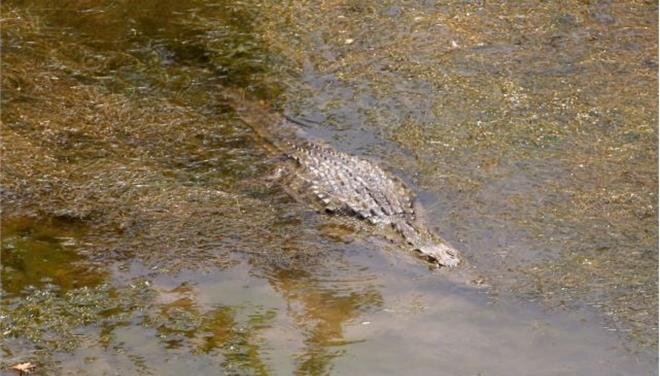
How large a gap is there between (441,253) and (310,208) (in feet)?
3.20

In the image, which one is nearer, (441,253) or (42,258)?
(441,253)

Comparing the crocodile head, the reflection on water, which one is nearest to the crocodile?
the crocodile head

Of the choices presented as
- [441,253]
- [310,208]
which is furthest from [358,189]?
[441,253]

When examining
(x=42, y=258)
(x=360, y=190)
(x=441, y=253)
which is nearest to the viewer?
(x=441, y=253)

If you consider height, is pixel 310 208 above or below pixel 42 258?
below

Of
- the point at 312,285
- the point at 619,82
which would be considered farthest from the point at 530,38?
the point at 312,285

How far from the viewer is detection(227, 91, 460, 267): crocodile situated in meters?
5.65

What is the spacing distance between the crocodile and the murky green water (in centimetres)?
9

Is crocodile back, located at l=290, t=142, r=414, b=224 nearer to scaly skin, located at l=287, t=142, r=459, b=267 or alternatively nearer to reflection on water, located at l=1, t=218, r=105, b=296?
scaly skin, located at l=287, t=142, r=459, b=267

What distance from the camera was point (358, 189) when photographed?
241 inches

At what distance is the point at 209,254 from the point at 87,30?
2905mm

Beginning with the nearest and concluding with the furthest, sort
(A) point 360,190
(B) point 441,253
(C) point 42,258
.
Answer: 1. (B) point 441,253
2. (C) point 42,258
3. (A) point 360,190

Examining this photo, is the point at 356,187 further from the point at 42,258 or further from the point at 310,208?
the point at 42,258

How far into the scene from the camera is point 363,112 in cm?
677
